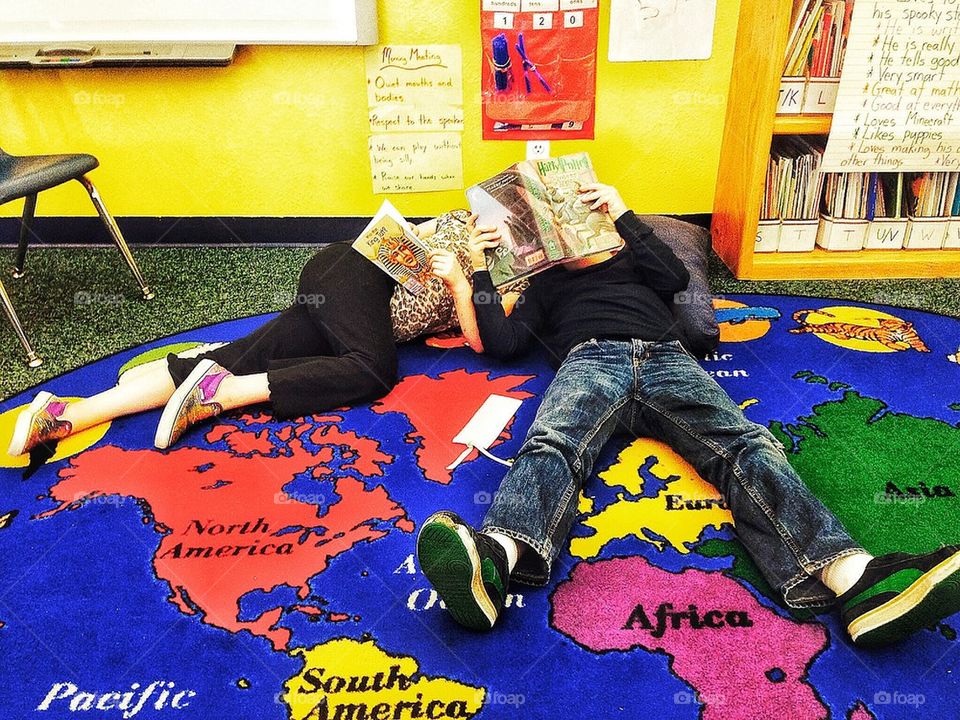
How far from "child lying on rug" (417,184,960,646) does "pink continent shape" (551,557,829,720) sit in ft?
0.18

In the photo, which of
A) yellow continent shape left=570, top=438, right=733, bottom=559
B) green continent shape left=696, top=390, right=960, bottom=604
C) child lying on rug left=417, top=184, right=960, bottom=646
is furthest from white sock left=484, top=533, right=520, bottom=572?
green continent shape left=696, top=390, right=960, bottom=604

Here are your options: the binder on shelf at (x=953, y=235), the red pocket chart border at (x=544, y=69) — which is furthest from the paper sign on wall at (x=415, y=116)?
the binder on shelf at (x=953, y=235)

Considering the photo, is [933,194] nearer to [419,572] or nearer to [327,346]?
[327,346]

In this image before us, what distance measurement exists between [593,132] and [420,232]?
35.0 inches

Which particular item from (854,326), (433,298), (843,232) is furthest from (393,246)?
(843,232)

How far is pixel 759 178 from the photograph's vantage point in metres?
2.10

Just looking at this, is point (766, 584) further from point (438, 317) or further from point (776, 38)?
point (776, 38)

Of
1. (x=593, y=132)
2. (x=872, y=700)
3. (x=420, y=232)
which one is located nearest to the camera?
(x=872, y=700)

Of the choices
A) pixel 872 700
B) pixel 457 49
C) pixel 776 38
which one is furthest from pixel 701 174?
pixel 872 700

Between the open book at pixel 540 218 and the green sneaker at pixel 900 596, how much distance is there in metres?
0.82

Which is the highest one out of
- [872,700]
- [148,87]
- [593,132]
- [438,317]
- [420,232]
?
[148,87]

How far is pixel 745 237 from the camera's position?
86.0 inches

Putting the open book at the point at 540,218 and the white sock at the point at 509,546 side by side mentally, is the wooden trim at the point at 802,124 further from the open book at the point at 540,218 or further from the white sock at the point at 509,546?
the white sock at the point at 509,546

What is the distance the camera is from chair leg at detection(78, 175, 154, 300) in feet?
6.81
